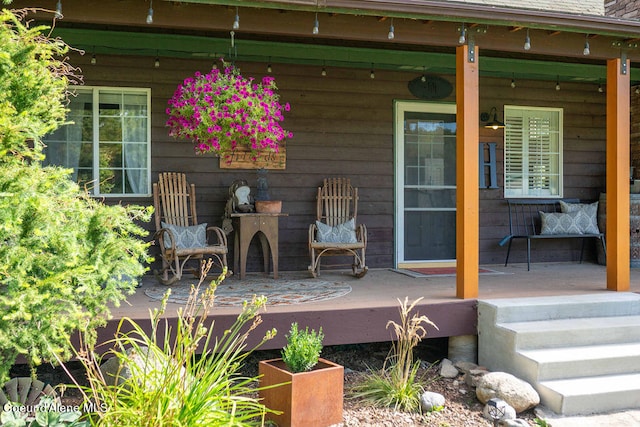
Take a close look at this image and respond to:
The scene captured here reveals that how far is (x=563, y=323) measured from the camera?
4344mm

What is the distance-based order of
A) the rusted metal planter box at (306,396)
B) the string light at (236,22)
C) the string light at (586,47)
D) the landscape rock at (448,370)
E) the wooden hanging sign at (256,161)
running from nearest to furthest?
the rusted metal planter box at (306,396) < the string light at (236,22) < the landscape rock at (448,370) < the string light at (586,47) < the wooden hanging sign at (256,161)

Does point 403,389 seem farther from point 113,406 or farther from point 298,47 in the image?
point 298,47

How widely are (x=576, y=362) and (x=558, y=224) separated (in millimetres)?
3027

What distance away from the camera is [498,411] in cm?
355

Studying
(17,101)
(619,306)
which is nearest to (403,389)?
(619,306)

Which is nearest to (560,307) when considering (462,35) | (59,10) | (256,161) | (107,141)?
(462,35)

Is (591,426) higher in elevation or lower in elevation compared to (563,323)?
lower

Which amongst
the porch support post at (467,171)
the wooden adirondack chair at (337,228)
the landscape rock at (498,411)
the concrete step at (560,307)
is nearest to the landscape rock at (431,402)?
the landscape rock at (498,411)

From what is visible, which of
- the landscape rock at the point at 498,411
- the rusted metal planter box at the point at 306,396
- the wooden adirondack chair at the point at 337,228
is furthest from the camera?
the wooden adirondack chair at the point at 337,228

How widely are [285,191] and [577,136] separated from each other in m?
3.45

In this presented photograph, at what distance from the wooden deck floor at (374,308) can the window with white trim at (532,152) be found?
5.77ft

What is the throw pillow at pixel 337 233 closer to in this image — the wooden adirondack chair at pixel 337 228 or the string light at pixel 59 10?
the wooden adirondack chair at pixel 337 228

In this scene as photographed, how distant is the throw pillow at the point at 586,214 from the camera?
6746 mm

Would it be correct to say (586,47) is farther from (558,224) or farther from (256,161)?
(256,161)
